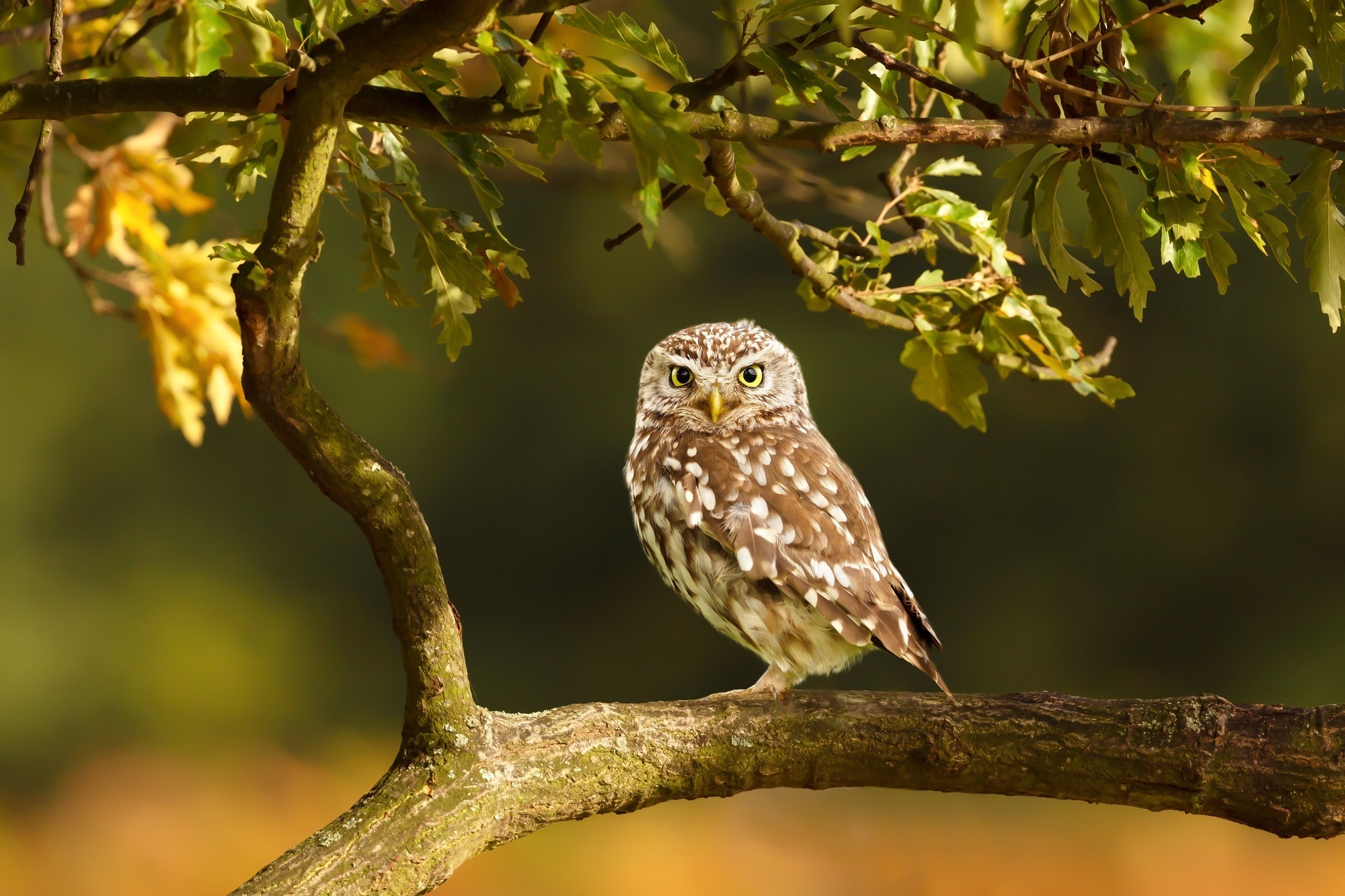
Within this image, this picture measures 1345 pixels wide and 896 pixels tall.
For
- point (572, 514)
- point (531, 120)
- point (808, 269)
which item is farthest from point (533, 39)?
point (572, 514)

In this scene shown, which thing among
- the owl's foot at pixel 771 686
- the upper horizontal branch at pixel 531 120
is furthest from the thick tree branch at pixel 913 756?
the upper horizontal branch at pixel 531 120

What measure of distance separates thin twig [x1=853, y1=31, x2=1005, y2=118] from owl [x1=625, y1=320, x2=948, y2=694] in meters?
0.60

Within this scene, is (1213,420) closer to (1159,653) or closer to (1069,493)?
(1069,493)

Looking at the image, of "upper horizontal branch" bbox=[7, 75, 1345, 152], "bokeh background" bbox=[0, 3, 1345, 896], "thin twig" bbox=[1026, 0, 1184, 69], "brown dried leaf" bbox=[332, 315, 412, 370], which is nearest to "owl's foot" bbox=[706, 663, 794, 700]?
"upper horizontal branch" bbox=[7, 75, 1345, 152]

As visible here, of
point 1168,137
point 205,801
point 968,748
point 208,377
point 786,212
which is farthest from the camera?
point 205,801

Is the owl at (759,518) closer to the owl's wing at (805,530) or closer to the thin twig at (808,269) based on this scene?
the owl's wing at (805,530)

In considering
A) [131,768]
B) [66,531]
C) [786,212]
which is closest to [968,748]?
[786,212]

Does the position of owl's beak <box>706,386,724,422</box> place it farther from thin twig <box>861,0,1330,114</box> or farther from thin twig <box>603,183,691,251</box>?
thin twig <box>861,0,1330,114</box>

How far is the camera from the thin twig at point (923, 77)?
1.29m

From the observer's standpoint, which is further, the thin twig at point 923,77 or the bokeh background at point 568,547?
the bokeh background at point 568,547

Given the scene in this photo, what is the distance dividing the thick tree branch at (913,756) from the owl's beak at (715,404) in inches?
19.0

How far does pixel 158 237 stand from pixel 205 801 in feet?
16.4

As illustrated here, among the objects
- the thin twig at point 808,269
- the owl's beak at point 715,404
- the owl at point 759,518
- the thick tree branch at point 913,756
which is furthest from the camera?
the owl's beak at point 715,404

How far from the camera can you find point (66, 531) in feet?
22.6
